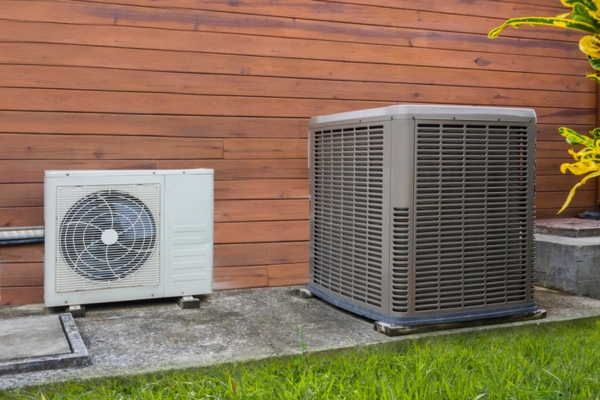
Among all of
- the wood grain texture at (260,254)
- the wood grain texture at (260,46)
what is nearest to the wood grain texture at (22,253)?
the wood grain texture at (260,254)

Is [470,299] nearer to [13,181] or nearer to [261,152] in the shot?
[261,152]

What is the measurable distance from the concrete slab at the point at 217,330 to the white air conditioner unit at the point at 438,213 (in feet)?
0.40

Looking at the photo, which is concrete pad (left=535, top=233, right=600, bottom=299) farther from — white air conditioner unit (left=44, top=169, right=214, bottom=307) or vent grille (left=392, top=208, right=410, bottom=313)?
white air conditioner unit (left=44, top=169, right=214, bottom=307)

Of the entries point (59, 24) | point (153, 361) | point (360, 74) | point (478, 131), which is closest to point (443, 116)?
Answer: point (478, 131)

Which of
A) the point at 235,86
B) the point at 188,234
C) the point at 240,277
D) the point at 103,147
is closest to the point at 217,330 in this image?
the point at 188,234

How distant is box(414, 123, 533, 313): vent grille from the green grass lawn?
0.76ft

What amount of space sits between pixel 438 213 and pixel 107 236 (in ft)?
4.60

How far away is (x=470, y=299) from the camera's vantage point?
2.66m

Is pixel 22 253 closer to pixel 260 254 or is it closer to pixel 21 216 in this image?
pixel 21 216

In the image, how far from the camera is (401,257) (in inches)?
101

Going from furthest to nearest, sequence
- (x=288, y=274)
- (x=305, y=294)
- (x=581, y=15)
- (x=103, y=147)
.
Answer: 1. (x=288, y=274)
2. (x=305, y=294)
3. (x=103, y=147)
4. (x=581, y=15)

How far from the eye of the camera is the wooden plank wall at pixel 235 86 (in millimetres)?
2949

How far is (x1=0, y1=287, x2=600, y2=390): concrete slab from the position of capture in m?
2.20

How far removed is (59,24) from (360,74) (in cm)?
154
